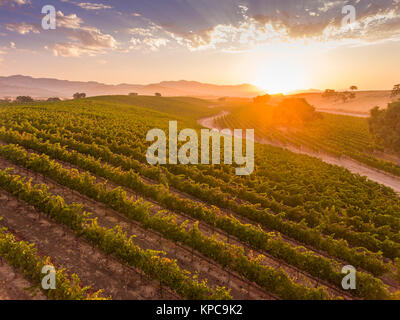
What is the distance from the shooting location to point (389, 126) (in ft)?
113

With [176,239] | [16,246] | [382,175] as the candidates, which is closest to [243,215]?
[176,239]

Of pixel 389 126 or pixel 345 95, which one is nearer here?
pixel 389 126

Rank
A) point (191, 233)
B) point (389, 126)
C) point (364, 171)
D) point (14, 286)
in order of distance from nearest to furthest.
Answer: point (14, 286)
point (191, 233)
point (364, 171)
point (389, 126)

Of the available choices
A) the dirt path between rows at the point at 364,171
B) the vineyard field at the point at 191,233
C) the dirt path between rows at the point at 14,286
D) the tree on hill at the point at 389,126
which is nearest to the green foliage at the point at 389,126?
the tree on hill at the point at 389,126

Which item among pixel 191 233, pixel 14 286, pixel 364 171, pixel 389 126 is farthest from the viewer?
pixel 389 126

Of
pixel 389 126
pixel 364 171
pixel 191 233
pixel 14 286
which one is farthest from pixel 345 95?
pixel 14 286

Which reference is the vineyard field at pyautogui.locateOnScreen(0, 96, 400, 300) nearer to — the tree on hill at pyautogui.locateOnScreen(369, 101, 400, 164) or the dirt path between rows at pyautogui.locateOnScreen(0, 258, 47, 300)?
the dirt path between rows at pyautogui.locateOnScreen(0, 258, 47, 300)

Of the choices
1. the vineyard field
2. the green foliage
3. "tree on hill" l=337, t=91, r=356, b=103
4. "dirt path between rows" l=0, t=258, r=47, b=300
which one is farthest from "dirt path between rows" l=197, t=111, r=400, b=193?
"tree on hill" l=337, t=91, r=356, b=103

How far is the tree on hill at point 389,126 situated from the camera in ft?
109

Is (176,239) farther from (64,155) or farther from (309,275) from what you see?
(64,155)

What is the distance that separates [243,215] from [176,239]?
6.58 m

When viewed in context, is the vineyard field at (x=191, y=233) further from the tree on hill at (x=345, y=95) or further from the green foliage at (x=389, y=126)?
the tree on hill at (x=345, y=95)

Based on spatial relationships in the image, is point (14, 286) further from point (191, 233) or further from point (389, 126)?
point (389, 126)

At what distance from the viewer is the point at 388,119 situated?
34.7m
